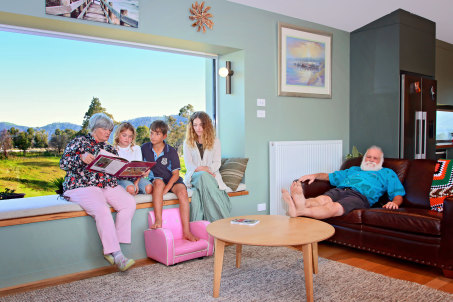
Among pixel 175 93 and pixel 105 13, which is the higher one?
pixel 105 13

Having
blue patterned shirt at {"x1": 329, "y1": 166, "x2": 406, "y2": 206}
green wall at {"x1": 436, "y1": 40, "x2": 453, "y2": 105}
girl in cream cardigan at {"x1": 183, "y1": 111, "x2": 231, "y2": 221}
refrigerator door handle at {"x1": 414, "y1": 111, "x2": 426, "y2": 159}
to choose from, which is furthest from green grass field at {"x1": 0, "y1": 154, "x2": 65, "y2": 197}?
green wall at {"x1": 436, "y1": 40, "x2": 453, "y2": 105}

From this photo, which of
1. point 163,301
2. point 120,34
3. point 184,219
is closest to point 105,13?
point 120,34

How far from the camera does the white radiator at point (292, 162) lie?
437 centimetres

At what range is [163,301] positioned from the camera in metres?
2.45

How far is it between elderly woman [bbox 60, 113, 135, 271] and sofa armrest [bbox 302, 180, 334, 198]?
66.0 inches

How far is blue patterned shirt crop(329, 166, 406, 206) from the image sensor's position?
3664 mm

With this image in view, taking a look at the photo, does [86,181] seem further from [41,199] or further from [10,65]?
[10,65]

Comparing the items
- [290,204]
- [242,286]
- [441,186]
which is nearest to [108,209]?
[242,286]

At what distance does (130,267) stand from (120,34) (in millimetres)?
2016

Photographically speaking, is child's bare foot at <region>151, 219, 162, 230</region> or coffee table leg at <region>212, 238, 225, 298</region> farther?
child's bare foot at <region>151, 219, 162, 230</region>

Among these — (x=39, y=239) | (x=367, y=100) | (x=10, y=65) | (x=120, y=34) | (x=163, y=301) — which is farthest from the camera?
(x=367, y=100)

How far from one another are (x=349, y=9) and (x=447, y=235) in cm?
288

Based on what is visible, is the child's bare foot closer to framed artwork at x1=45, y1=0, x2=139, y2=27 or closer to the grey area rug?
the grey area rug

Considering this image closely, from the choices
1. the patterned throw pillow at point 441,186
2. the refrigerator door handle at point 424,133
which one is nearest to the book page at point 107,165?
the patterned throw pillow at point 441,186
